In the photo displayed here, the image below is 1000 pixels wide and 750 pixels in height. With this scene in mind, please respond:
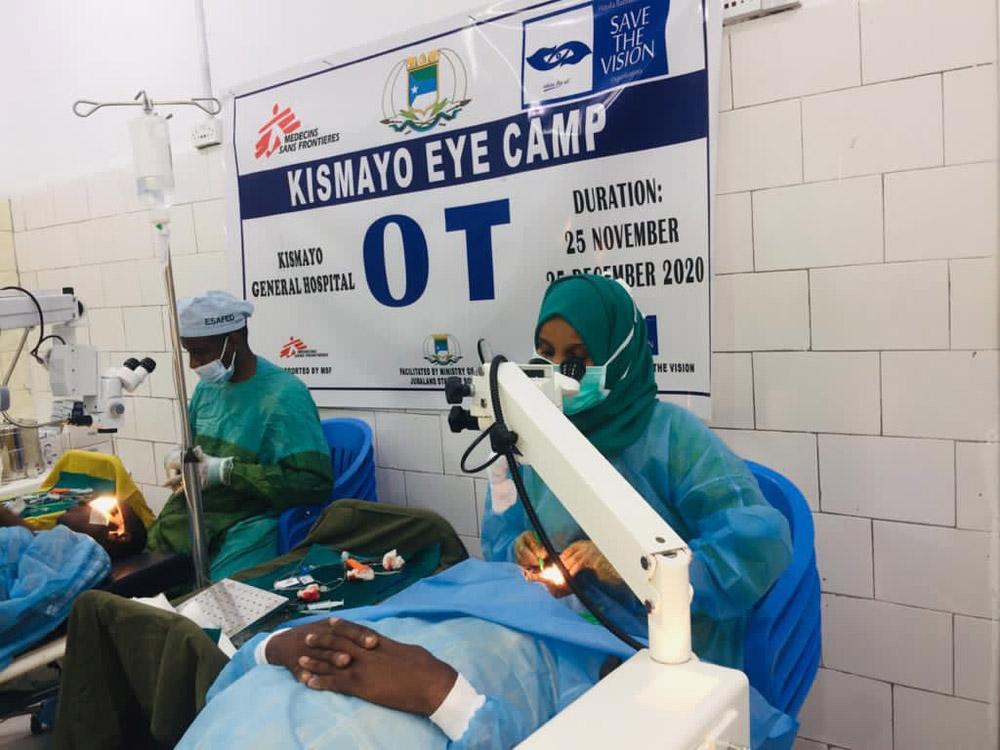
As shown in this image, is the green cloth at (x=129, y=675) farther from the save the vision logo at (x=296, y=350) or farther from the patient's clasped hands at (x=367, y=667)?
the save the vision logo at (x=296, y=350)

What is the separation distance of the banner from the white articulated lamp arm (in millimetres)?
1036

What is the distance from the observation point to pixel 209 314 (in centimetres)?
230

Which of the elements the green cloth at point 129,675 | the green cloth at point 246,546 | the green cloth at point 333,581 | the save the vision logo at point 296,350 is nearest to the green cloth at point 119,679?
the green cloth at point 129,675

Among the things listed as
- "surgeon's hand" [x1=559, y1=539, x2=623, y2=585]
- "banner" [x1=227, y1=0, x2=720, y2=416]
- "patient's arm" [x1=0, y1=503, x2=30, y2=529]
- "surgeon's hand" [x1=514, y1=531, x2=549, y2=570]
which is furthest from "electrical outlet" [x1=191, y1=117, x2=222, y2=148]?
"surgeon's hand" [x1=559, y1=539, x2=623, y2=585]

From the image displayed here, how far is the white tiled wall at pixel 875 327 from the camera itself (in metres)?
1.57

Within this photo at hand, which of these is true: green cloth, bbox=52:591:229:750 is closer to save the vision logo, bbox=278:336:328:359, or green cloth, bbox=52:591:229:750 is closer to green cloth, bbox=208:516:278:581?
green cloth, bbox=208:516:278:581

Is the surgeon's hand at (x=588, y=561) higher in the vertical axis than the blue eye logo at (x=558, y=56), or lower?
lower

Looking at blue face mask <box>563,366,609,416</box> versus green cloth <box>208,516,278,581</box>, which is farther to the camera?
green cloth <box>208,516,278,581</box>

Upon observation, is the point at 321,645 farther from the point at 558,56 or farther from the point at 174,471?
the point at 558,56

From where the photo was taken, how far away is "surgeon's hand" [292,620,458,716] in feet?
3.07

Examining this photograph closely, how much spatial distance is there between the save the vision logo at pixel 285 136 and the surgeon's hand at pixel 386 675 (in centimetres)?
184

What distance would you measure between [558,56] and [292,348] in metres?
1.31

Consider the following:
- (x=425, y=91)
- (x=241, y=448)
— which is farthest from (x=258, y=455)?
(x=425, y=91)


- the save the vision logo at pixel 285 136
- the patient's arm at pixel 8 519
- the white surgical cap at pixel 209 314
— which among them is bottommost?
the patient's arm at pixel 8 519
